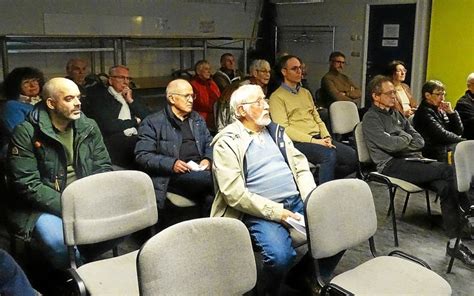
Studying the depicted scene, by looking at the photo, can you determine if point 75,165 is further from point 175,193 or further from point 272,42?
point 272,42

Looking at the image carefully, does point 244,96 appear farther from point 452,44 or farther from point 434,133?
point 452,44

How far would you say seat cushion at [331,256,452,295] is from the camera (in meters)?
1.98

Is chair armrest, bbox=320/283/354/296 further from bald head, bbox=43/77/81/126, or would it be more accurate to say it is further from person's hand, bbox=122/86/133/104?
person's hand, bbox=122/86/133/104

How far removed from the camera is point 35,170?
8.53 ft

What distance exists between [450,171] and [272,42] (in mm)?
5660

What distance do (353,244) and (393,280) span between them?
23 cm

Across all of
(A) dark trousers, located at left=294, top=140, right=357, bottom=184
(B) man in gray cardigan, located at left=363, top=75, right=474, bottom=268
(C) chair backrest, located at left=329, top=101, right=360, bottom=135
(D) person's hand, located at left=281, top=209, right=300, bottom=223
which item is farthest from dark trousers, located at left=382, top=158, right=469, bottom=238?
(D) person's hand, located at left=281, top=209, right=300, bottom=223

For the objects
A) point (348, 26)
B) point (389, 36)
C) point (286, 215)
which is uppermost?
point (348, 26)

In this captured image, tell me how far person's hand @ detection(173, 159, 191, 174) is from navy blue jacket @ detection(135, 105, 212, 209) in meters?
0.02

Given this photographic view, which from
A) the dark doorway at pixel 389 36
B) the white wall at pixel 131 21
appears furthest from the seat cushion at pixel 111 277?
the dark doorway at pixel 389 36

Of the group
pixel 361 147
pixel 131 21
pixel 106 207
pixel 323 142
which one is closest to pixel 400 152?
pixel 361 147

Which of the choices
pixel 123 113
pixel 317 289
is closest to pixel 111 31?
pixel 123 113

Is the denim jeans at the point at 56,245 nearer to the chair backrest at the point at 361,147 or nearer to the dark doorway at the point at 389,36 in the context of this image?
the chair backrest at the point at 361,147

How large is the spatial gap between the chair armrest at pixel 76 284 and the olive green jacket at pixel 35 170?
65 cm
